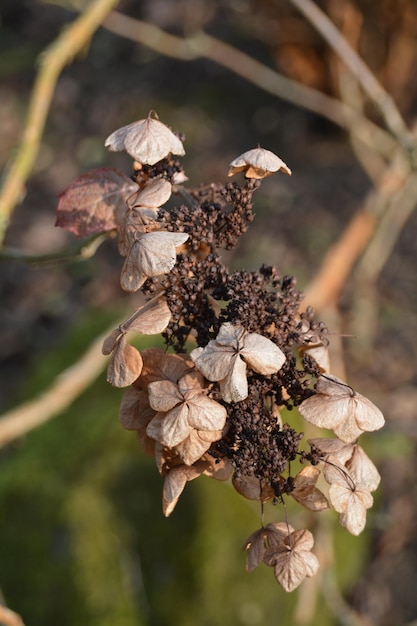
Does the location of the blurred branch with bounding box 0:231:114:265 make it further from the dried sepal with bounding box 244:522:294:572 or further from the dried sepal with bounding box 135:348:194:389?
the dried sepal with bounding box 244:522:294:572

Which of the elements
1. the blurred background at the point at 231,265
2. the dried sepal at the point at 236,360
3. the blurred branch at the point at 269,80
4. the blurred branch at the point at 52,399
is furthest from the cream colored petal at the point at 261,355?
the blurred branch at the point at 269,80

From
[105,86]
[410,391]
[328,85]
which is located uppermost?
[105,86]

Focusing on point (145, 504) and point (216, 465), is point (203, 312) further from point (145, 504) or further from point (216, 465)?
point (145, 504)

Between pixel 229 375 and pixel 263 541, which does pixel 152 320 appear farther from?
pixel 263 541

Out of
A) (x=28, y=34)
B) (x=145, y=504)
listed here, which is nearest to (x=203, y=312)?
(x=145, y=504)

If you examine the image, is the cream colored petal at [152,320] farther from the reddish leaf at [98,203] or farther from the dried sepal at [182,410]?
the reddish leaf at [98,203]

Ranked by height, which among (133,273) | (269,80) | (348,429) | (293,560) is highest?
(269,80)

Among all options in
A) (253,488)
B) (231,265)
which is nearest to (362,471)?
(253,488)

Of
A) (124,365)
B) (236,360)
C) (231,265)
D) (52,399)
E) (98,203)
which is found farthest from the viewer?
(231,265)
